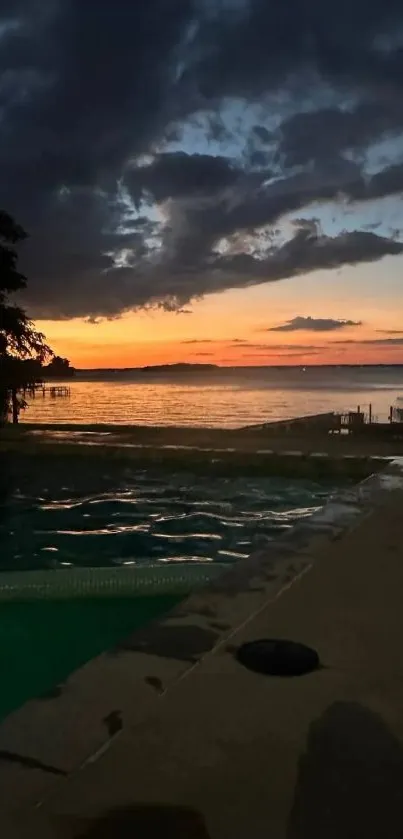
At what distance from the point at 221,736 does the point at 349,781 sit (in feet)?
1.27

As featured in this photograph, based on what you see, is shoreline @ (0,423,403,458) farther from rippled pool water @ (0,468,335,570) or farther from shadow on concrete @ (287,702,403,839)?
shadow on concrete @ (287,702,403,839)

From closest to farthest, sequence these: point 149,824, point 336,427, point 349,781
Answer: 1. point 149,824
2. point 349,781
3. point 336,427

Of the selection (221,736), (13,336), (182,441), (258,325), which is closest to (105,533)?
(221,736)

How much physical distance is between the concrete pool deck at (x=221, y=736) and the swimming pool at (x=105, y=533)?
4.04 feet

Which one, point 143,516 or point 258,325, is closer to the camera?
point 143,516

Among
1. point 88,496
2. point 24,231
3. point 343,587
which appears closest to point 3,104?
point 24,231

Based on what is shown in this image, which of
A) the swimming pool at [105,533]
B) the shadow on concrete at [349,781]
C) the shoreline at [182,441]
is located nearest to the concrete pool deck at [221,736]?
the shadow on concrete at [349,781]

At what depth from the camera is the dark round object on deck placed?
2316 millimetres

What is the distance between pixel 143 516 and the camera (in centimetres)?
870

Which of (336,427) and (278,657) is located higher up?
(278,657)

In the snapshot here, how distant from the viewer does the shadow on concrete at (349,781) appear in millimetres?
1544

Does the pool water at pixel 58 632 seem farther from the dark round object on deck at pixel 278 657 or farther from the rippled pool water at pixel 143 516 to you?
the rippled pool water at pixel 143 516

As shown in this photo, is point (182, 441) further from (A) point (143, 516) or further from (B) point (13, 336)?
(B) point (13, 336)

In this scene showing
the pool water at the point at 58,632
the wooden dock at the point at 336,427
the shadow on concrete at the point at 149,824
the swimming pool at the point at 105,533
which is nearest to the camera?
the shadow on concrete at the point at 149,824
